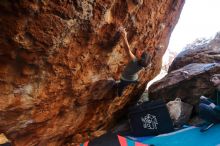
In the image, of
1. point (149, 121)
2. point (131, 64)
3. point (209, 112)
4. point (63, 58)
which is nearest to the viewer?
point (63, 58)

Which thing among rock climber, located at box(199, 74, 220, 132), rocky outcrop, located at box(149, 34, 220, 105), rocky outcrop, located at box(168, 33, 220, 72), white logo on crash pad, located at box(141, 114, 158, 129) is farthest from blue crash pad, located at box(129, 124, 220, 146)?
rocky outcrop, located at box(168, 33, 220, 72)

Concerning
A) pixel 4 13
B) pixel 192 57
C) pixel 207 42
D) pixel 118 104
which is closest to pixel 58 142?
pixel 118 104

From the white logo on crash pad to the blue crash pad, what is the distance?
0.29 meters

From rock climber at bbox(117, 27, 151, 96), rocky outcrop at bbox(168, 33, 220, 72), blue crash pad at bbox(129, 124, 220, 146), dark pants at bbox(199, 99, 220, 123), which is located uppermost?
rocky outcrop at bbox(168, 33, 220, 72)

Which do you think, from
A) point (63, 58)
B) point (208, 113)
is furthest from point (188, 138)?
point (63, 58)

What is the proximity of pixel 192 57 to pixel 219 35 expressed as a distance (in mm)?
1228

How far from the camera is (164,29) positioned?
5699mm

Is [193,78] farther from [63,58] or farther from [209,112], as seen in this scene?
[63,58]

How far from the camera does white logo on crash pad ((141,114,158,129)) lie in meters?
5.55

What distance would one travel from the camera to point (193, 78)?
6.27 metres

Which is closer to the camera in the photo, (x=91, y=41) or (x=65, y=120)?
(x=91, y=41)

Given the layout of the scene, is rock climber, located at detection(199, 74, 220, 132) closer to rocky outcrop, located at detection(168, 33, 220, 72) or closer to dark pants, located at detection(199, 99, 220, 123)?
dark pants, located at detection(199, 99, 220, 123)

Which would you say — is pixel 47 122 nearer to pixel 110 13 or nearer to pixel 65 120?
pixel 65 120

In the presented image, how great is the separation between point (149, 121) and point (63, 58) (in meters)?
2.92
